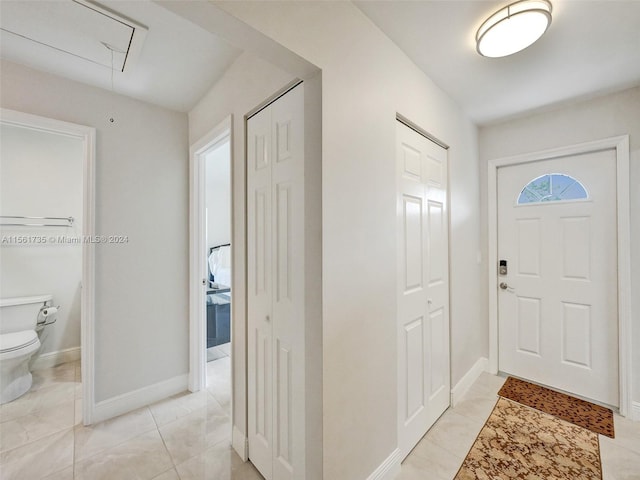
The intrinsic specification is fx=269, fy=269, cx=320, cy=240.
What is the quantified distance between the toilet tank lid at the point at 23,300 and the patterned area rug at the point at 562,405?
14.5 ft

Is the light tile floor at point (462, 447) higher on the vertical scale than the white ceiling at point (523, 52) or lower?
lower

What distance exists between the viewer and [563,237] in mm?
2334

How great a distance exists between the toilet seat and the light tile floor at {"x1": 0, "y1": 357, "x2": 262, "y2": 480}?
401 mm

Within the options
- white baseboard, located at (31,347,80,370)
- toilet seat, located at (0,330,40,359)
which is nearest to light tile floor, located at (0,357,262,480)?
toilet seat, located at (0,330,40,359)

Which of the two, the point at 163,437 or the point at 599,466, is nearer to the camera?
the point at 599,466

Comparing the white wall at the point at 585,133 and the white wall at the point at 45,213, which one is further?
the white wall at the point at 45,213

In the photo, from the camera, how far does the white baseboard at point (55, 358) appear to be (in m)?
2.78

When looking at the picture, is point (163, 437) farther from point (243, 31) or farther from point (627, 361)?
point (627, 361)

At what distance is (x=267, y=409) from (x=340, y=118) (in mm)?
1573

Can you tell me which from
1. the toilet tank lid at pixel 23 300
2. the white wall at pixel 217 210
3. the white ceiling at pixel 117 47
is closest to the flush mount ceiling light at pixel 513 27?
the white ceiling at pixel 117 47

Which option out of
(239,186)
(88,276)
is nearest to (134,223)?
(88,276)

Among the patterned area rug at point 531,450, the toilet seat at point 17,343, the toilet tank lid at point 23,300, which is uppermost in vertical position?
the toilet tank lid at point 23,300

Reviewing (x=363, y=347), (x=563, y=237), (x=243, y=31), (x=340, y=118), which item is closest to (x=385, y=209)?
(x=340, y=118)

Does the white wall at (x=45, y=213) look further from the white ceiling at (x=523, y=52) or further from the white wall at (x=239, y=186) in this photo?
the white ceiling at (x=523, y=52)
